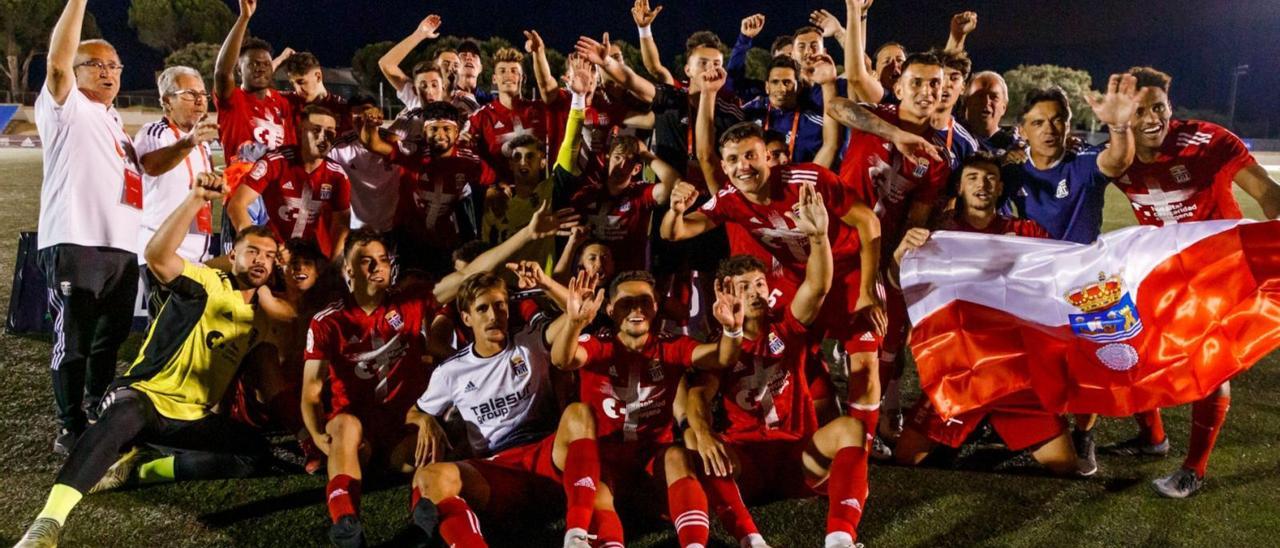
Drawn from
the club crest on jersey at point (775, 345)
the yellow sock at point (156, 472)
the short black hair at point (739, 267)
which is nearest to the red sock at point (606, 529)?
the club crest on jersey at point (775, 345)

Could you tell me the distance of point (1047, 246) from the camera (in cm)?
390

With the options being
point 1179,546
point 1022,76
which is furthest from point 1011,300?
point 1022,76

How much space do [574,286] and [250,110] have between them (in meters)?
3.74

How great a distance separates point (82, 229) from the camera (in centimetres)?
405

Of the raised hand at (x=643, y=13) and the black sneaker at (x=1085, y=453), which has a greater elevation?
the raised hand at (x=643, y=13)

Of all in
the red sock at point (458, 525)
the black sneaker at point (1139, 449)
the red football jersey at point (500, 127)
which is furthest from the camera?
the red football jersey at point (500, 127)

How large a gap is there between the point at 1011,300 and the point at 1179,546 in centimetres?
119

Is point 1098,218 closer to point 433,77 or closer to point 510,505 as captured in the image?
point 510,505

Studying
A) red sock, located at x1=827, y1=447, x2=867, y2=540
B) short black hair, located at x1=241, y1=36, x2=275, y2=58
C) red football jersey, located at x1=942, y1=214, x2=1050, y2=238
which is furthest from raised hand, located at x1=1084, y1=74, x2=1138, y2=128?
short black hair, located at x1=241, y1=36, x2=275, y2=58

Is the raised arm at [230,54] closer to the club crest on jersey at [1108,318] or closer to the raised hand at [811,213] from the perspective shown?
the raised hand at [811,213]

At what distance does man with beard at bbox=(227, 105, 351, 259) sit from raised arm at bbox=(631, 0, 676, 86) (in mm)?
2145

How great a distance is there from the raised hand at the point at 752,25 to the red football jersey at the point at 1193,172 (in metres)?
2.91

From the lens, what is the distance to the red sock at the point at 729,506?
3.09 metres

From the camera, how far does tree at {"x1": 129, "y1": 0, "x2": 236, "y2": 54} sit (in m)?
51.6
